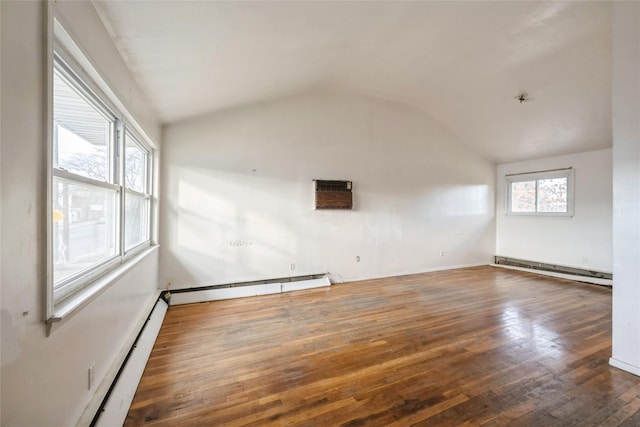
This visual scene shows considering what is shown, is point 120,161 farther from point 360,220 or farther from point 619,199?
point 619,199

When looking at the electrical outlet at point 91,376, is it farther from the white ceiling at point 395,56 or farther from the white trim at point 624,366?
the white trim at point 624,366

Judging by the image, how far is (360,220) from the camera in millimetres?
4832

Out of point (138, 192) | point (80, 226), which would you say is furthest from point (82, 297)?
point (138, 192)

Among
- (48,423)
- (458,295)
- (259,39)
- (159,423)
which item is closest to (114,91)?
(259,39)

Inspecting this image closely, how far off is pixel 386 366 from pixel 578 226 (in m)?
5.39

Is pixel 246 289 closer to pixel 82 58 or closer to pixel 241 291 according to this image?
pixel 241 291

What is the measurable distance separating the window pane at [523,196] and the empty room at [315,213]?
0.05 m

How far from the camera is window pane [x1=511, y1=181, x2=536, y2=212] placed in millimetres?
5715

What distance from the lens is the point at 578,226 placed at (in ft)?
16.2

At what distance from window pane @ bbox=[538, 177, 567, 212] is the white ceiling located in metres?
0.76

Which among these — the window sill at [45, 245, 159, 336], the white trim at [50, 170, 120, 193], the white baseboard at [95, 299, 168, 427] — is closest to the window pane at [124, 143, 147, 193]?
the white trim at [50, 170, 120, 193]

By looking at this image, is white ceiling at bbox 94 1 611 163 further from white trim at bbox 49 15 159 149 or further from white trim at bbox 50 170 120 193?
white trim at bbox 50 170 120 193

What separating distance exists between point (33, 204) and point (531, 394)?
3064 mm

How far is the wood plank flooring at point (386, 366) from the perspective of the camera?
5.34 feet
